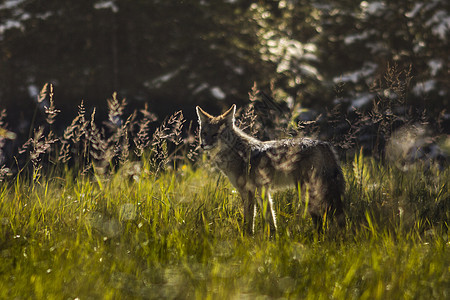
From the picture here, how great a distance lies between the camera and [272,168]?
14.3 ft

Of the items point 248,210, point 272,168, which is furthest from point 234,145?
point 248,210

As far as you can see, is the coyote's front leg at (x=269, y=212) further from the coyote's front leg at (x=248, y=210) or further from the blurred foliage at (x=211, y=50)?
the blurred foliage at (x=211, y=50)

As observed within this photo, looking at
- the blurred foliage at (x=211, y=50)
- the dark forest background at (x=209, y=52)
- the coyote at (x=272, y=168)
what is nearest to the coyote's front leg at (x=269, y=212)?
the coyote at (x=272, y=168)

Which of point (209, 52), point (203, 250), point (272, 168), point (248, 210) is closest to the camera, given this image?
point (203, 250)

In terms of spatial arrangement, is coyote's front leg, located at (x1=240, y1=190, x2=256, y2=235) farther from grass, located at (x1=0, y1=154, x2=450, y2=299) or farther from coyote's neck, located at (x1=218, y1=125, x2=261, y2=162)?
coyote's neck, located at (x1=218, y1=125, x2=261, y2=162)

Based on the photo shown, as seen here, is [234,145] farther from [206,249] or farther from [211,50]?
[211,50]

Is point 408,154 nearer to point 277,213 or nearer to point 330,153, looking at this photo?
point 330,153

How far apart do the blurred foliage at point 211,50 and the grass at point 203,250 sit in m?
3.33

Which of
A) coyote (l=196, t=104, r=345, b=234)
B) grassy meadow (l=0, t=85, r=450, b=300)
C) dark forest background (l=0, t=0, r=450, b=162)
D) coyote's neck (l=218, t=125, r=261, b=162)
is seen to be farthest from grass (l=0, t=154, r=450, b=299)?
dark forest background (l=0, t=0, r=450, b=162)

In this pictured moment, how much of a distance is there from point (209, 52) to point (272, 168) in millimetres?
3982

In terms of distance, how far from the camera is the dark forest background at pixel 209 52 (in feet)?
24.0

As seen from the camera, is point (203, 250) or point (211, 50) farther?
point (211, 50)

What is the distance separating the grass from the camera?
269 cm

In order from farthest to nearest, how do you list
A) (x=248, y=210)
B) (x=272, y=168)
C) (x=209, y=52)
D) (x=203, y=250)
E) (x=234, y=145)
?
(x=209, y=52), (x=234, y=145), (x=272, y=168), (x=248, y=210), (x=203, y=250)
